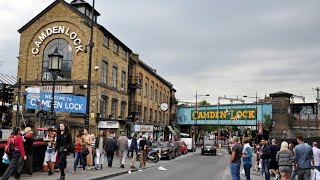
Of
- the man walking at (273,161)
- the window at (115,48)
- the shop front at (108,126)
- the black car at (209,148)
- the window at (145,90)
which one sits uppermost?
the window at (115,48)

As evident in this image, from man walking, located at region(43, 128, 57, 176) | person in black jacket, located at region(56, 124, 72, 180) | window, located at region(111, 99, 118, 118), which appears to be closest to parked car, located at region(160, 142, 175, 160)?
window, located at region(111, 99, 118, 118)

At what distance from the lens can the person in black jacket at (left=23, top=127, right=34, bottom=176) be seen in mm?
12750

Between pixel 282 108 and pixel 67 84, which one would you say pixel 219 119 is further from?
pixel 67 84

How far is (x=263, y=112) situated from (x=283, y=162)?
41.5 meters

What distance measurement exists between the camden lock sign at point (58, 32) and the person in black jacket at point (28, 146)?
1802 cm

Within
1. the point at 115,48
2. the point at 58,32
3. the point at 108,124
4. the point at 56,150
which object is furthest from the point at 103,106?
the point at 56,150

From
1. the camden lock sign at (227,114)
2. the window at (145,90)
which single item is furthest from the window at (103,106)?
the camden lock sign at (227,114)

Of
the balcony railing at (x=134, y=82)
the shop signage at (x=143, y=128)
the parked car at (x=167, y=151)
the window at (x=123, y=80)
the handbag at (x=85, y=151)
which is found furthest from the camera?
the shop signage at (x=143, y=128)

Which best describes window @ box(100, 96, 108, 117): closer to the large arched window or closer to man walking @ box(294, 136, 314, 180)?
the large arched window

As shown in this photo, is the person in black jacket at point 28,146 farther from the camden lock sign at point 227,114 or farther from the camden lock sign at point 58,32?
the camden lock sign at point 227,114

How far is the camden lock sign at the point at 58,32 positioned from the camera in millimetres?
30469

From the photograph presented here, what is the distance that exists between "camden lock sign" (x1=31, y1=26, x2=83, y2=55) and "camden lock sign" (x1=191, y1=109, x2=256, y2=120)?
27.8 m

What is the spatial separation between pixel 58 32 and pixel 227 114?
107ft

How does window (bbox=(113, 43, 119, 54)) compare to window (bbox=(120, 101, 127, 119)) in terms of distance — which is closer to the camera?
window (bbox=(113, 43, 119, 54))
